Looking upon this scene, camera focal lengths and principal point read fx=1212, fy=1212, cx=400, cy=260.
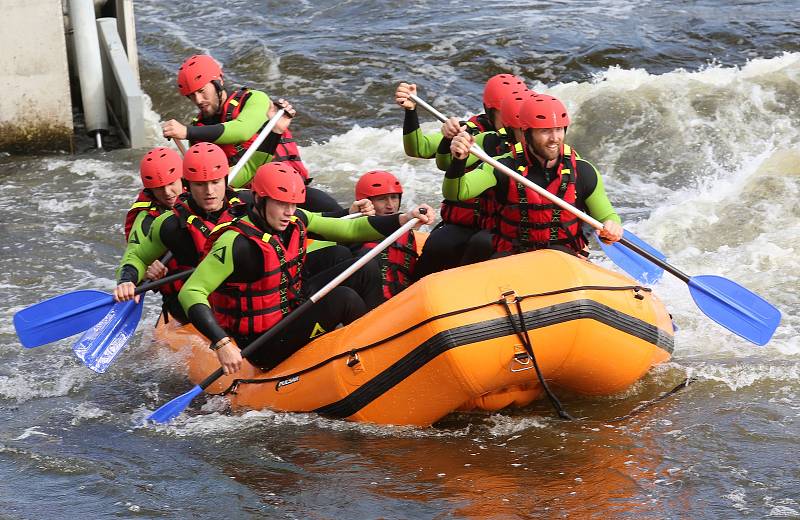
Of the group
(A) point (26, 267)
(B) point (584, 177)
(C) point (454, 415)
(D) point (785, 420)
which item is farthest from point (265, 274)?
(A) point (26, 267)

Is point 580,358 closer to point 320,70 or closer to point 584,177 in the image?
point 584,177

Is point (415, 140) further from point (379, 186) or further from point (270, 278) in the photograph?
point (270, 278)

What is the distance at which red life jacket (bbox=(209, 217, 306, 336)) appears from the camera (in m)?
5.57

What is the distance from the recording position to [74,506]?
5.19 meters

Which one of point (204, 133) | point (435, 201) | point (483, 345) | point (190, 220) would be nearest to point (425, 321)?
point (483, 345)

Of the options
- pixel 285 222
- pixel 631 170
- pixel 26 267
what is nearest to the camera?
pixel 285 222

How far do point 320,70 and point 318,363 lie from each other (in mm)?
8258

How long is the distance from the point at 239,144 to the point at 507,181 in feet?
6.66

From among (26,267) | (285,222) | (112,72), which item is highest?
(285,222)

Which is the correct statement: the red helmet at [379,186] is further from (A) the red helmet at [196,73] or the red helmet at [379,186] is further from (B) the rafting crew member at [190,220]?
(A) the red helmet at [196,73]

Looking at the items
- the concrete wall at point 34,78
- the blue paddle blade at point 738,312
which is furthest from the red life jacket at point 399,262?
the concrete wall at point 34,78

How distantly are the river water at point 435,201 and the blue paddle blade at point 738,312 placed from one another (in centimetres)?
27

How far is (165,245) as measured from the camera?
619cm

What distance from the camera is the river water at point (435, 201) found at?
5.25m
